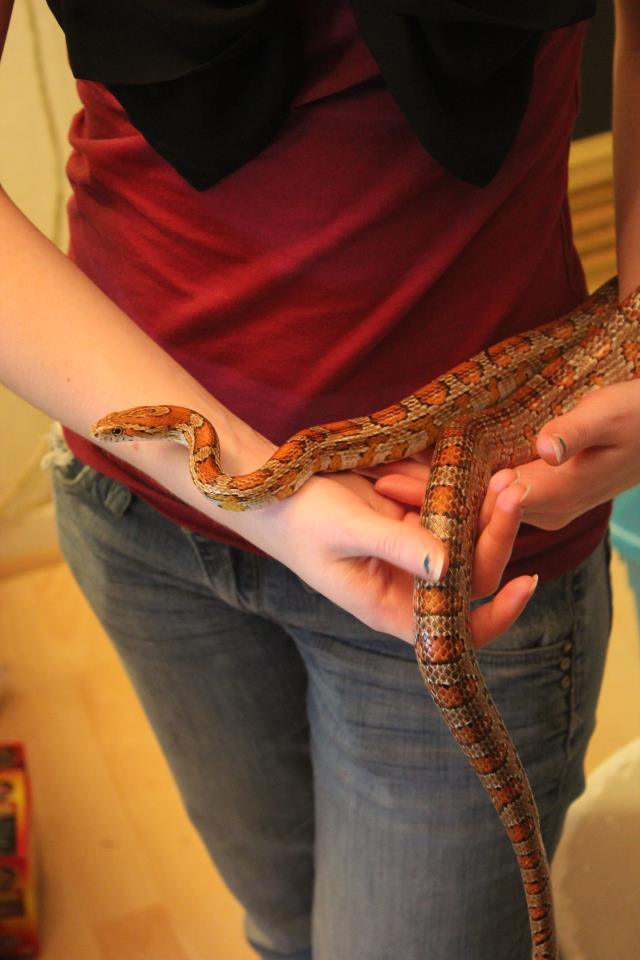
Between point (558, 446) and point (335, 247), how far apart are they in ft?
1.13

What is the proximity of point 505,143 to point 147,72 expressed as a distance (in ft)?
1.32

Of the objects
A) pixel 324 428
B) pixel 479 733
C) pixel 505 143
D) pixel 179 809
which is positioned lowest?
pixel 179 809

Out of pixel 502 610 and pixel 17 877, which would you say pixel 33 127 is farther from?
pixel 502 610

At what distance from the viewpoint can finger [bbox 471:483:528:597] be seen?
1041mm

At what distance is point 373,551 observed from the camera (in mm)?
987

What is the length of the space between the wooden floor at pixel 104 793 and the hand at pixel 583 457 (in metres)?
1.80

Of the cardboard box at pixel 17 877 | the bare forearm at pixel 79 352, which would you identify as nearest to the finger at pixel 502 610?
the bare forearm at pixel 79 352

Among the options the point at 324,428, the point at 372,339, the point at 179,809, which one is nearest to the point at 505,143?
the point at 372,339

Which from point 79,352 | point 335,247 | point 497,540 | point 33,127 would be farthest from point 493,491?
point 33,127

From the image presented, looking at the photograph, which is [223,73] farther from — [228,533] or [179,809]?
[179,809]

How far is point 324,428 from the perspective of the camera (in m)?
1.24

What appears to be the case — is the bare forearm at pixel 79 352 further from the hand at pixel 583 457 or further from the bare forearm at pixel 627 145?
the bare forearm at pixel 627 145

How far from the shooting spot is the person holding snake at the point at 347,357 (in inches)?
43.0

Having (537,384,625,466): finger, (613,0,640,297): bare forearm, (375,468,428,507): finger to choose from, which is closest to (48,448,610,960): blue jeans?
(375,468,428,507): finger
